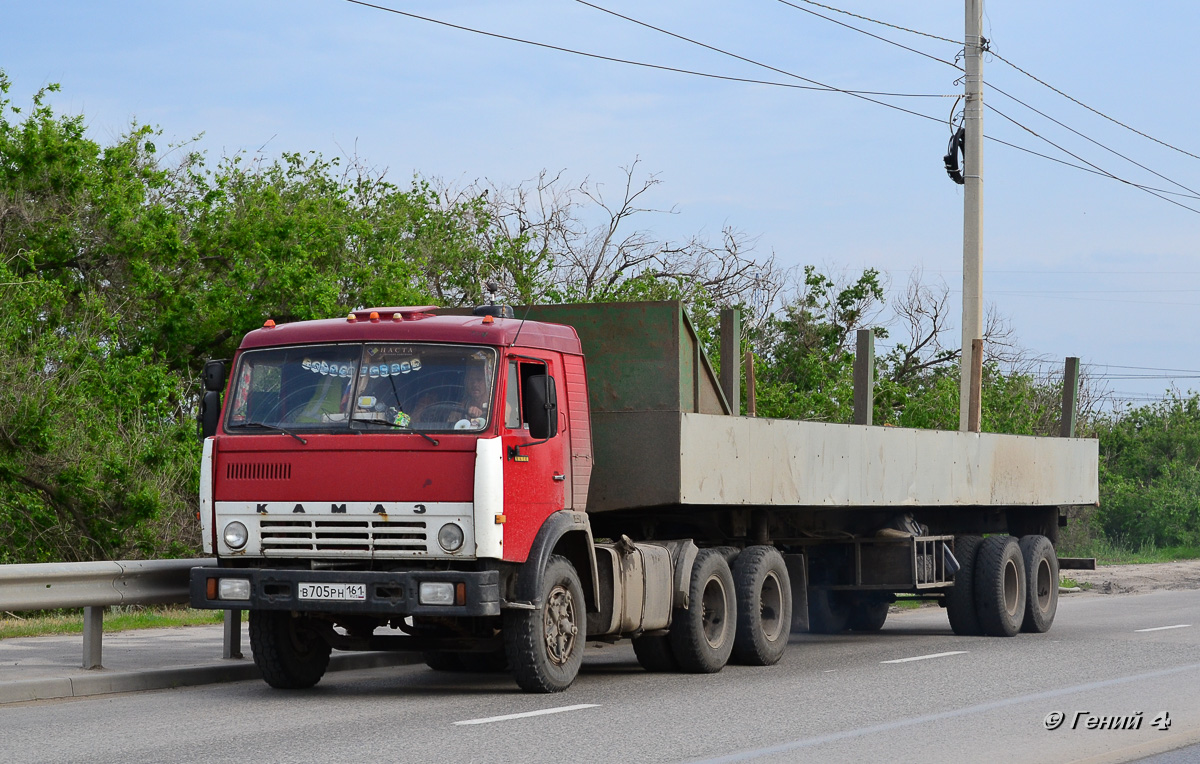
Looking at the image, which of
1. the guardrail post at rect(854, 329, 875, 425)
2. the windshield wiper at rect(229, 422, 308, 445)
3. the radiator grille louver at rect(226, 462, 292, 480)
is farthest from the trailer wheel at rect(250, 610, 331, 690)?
the guardrail post at rect(854, 329, 875, 425)

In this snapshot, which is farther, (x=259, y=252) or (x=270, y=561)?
(x=259, y=252)

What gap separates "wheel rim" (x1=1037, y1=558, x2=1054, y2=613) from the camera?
59.2 ft

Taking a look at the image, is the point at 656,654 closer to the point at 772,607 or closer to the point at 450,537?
the point at 772,607

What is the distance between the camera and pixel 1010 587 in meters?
17.5

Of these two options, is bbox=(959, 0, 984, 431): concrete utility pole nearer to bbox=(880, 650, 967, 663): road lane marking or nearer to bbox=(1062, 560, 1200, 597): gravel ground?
bbox=(1062, 560, 1200, 597): gravel ground

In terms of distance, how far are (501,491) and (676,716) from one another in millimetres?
1862

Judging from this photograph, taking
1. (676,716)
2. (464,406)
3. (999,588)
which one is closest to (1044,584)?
(999,588)

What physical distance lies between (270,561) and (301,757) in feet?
9.05

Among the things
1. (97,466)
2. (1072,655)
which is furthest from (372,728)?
(97,466)

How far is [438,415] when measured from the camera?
10.1 m

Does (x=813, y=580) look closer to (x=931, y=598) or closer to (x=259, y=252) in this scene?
(x=931, y=598)

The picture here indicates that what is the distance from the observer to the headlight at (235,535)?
1029 centimetres

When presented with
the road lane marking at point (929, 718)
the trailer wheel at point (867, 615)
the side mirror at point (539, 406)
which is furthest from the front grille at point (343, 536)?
the trailer wheel at point (867, 615)

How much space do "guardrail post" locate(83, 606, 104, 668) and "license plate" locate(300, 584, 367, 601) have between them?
208 cm
